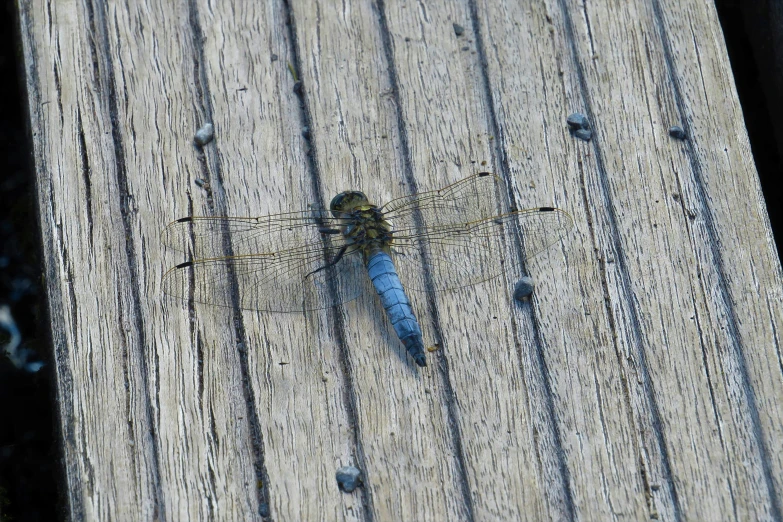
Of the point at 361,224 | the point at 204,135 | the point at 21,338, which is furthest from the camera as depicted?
the point at 21,338

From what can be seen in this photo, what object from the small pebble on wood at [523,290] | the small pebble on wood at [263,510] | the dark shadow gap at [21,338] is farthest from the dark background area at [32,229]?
the small pebble on wood at [523,290]

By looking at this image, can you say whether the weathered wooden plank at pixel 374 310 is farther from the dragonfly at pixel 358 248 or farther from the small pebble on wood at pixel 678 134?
the small pebble on wood at pixel 678 134

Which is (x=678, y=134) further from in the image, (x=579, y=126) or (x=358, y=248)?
(x=358, y=248)

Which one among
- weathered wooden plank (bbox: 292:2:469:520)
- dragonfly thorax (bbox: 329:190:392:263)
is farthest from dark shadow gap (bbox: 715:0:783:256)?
dragonfly thorax (bbox: 329:190:392:263)

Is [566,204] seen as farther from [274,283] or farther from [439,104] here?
[274,283]

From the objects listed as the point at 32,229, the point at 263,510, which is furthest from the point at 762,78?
the point at 32,229
